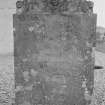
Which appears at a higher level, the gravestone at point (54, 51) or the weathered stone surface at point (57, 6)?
the weathered stone surface at point (57, 6)

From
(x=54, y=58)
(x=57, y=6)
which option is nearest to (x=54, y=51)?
(x=54, y=58)

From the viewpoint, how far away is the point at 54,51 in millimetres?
4711

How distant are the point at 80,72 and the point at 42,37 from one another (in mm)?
1034

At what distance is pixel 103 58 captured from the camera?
1377cm

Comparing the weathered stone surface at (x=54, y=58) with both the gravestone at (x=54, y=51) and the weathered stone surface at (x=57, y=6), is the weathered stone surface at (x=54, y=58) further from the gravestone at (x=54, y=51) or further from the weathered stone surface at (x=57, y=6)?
the weathered stone surface at (x=57, y=6)

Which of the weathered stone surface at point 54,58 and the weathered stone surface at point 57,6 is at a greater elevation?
the weathered stone surface at point 57,6

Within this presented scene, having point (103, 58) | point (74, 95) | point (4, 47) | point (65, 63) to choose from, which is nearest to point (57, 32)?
point (65, 63)

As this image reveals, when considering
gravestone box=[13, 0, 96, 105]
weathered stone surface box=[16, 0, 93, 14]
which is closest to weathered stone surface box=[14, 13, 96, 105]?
gravestone box=[13, 0, 96, 105]

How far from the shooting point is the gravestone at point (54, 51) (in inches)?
182

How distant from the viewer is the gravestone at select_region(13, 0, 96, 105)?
4.63 m

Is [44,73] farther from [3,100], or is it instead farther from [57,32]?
[3,100]

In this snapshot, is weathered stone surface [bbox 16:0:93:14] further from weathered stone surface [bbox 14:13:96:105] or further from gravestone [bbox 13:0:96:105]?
weathered stone surface [bbox 14:13:96:105]

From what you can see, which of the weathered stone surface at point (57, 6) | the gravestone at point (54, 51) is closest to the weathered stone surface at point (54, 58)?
the gravestone at point (54, 51)

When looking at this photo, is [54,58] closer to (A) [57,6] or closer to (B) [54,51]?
(B) [54,51]
